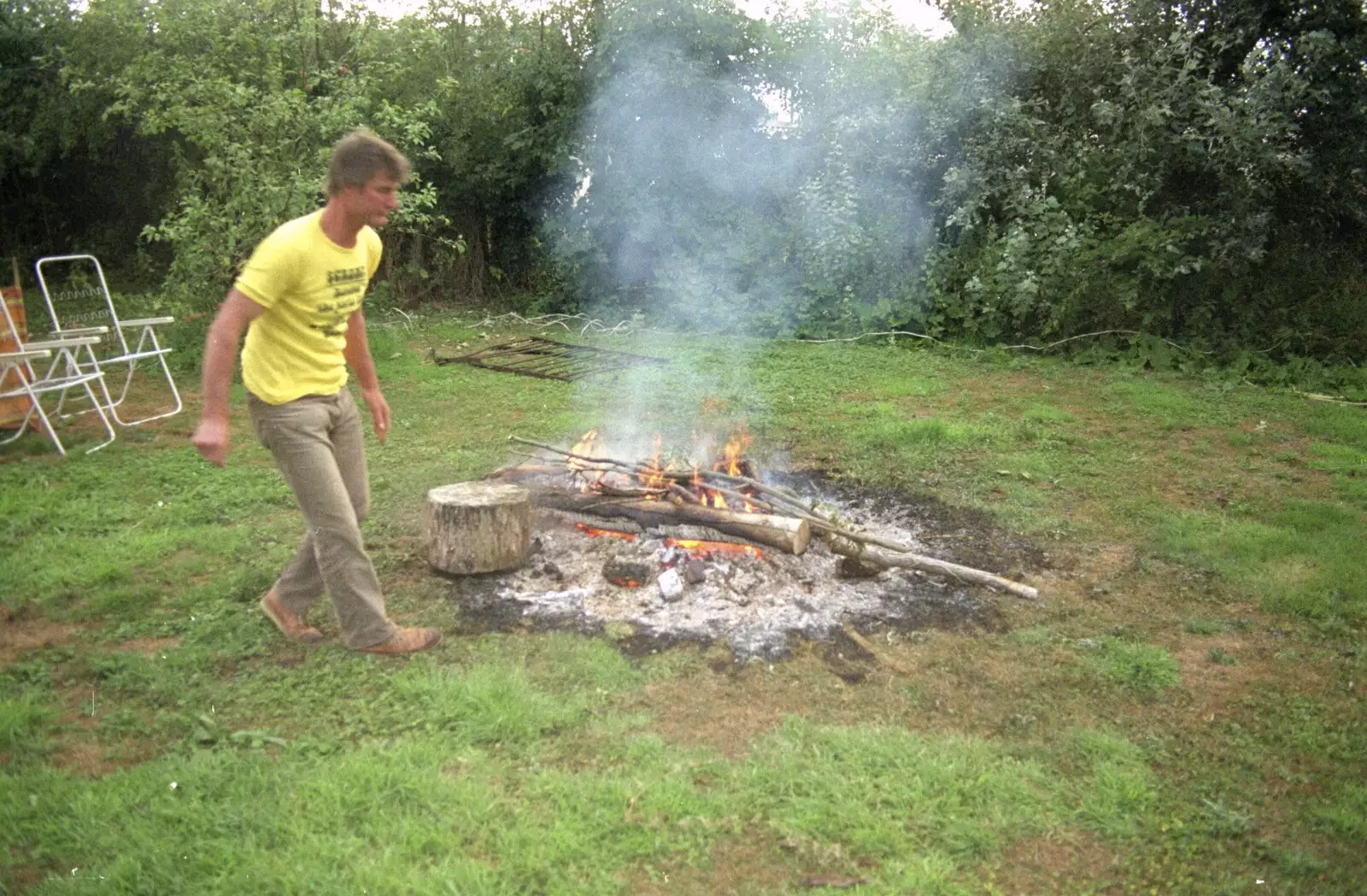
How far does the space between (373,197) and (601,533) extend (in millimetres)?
2243

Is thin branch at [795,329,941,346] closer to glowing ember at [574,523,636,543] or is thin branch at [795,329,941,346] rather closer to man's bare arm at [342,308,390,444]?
glowing ember at [574,523,636,543]

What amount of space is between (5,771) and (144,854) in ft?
2.54

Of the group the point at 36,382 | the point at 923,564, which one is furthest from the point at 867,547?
the point at 36,382

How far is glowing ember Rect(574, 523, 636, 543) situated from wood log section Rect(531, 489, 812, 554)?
8 centimetres

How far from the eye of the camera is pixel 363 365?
410cm

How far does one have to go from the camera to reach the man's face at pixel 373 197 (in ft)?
11.2

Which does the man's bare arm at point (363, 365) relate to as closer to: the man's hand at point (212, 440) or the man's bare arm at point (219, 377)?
the man's bare arm at point (219, 377)

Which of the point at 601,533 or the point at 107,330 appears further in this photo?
the point at 107,330

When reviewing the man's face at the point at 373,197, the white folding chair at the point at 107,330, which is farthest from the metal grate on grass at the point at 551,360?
the man's face at the point at 373,197

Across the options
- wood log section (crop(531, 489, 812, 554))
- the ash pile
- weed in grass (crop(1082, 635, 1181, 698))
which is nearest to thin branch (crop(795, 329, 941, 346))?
the ash pile

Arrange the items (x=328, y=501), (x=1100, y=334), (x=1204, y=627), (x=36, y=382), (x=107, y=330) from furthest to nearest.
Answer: (x=1100, y=334)
(x=107, y=330)
(x=36, y=382)
(x=1204, y=627)
(x=328, y=501)

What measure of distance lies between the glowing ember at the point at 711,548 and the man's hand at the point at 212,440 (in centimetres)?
222

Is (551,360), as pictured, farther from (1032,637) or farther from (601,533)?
(1032,637)

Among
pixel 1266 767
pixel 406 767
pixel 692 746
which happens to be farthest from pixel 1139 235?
pixel 406 767
